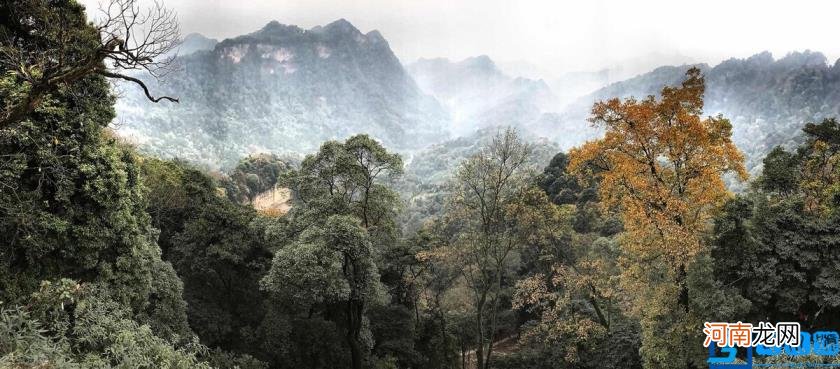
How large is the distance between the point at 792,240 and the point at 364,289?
1426cm

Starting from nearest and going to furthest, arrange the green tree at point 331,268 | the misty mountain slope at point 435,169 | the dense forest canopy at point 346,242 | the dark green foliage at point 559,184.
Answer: the dense forest canopy at point 346,242 < the green tree at point 331,268 < the dark green foliage at point 559,184 < the misty mountain slope at point 435,169

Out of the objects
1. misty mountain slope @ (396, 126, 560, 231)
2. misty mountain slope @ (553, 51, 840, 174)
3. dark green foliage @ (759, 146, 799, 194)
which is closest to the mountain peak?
misty mountain slope @ (553, 51, 840, 174)

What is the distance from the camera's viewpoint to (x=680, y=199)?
42.6 feet

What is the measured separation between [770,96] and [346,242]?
16612 cm

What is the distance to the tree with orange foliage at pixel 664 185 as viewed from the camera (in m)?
12.7

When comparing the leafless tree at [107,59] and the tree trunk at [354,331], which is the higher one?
the leafless tree at [107,59]

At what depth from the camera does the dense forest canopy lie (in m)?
9.12

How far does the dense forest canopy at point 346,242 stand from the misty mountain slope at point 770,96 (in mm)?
85318

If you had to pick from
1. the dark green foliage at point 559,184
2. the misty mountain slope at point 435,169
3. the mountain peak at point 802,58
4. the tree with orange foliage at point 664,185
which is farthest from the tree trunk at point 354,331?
the mountain peak at point 802,58

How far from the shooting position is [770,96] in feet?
460

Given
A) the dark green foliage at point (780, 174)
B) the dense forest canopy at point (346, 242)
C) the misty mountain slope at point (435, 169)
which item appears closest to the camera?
the dense forest canopy at point (346, 242)

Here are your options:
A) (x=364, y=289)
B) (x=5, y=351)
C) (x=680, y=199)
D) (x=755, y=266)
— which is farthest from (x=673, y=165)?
(x=5, y=351)

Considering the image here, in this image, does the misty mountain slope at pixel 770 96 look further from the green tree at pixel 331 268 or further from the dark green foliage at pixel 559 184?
the green tree at pixel 331 268

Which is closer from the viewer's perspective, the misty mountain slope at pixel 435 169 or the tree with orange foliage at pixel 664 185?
the tree with orange foliage at pixel 664 185
